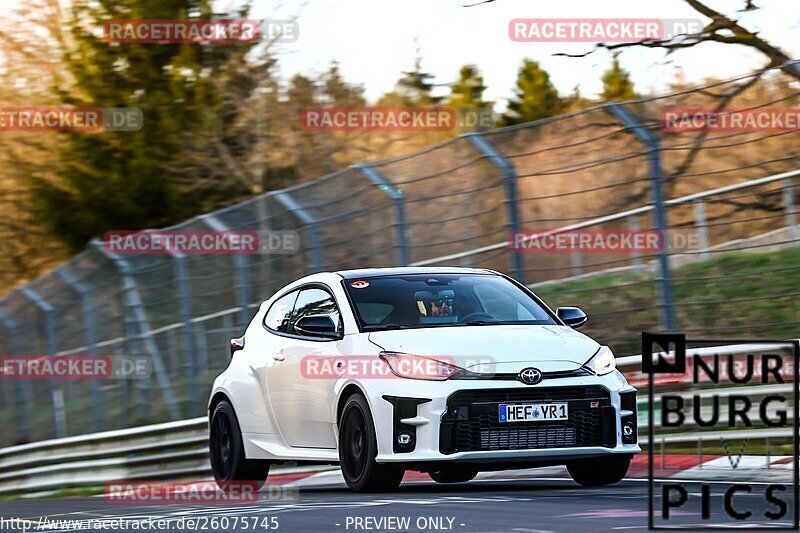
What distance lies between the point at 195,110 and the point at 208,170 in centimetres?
172

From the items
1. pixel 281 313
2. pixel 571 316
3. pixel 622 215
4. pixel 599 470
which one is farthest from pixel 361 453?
pixel 622 215

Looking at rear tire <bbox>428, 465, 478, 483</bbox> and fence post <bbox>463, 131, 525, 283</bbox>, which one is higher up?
fence post <bbox>463, 131, 525, 283</bbox>

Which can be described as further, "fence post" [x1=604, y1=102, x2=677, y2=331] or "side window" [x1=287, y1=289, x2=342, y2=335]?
"fence post" [x1=604, y1=102, x2=677, y2=331]

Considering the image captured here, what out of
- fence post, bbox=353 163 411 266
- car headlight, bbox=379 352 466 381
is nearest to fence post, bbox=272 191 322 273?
fence post, bbox=353 163 411 266

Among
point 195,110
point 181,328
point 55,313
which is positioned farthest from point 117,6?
point 181,328

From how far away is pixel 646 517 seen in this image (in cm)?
801

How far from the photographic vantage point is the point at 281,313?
11.7m

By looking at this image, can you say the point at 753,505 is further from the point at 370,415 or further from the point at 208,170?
the point at 208,170

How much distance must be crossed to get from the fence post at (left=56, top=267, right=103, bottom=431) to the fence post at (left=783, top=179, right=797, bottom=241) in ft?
35.7

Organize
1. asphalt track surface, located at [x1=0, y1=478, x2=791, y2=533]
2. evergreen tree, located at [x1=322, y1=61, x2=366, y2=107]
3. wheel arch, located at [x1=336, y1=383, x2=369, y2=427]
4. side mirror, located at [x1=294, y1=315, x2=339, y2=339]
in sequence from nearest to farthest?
asphalt track surface, located at [x1=0, y1=478, x2=791, y2=533]
wheel arch, located at [x1=336, y1=383, x2=369, y2=427]
side mirror, located at [x1=294, y1=315, x2=339, y2=339]
evergreen tree, located at [x1=322, y1=61, x2=366, y2=107]

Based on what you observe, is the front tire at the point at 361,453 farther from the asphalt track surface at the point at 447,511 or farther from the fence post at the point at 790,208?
the fence post at the point at 790,208

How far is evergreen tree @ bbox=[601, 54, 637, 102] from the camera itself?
66.0ft

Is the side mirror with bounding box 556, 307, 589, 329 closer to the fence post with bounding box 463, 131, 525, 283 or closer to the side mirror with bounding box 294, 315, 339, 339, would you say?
the side mirror with bounding box 294, 315, 339, 339

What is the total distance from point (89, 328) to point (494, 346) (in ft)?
42.1
